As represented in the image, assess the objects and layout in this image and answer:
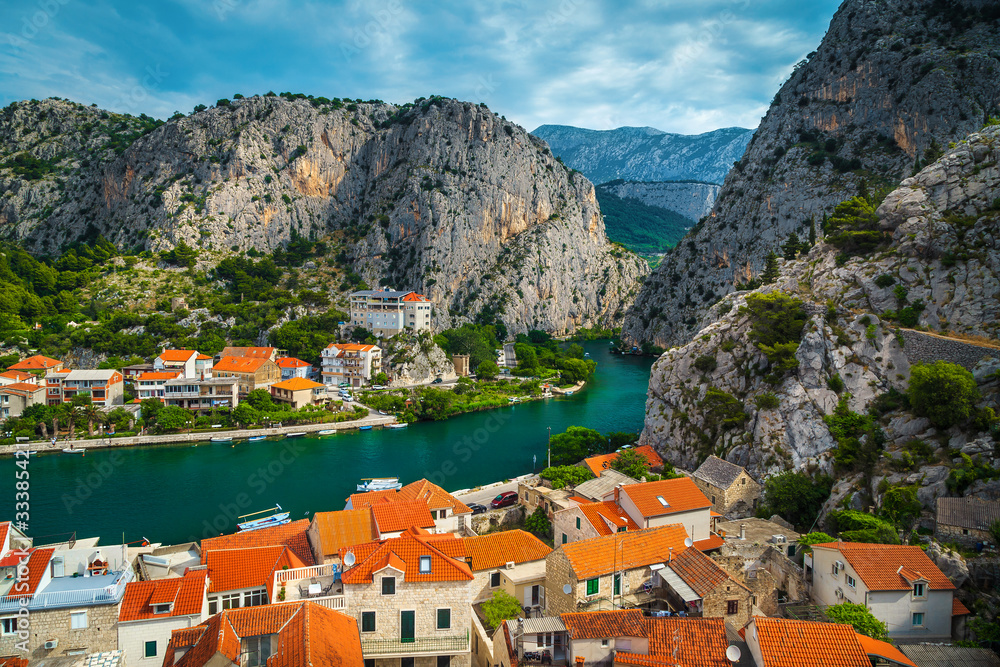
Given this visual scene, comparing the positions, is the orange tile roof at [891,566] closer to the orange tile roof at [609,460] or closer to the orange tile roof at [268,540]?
the orange tile roof at [609,460]

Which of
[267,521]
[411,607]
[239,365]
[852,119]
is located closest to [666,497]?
[411,607]

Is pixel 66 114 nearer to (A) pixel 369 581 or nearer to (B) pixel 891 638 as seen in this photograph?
(A) pixel 369 581

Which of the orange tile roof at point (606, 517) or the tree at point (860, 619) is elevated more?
the tree at point (860, 619)

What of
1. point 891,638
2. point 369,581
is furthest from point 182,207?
point 891,638

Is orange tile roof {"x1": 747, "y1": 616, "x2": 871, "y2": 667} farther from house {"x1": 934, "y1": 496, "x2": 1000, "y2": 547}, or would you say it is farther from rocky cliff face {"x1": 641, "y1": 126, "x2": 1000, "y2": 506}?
rocky cliff face {"x1": 641, "y1": 126, "x2": 1000, "y2": 506}

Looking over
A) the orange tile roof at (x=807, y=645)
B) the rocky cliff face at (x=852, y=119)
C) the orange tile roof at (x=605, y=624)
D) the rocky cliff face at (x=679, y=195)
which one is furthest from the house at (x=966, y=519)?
the rocky cliff face at (x=679, y=195)

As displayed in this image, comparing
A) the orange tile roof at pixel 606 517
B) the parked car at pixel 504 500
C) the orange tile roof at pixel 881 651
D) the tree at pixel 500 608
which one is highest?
the orange tile roof at pixel 881 651
